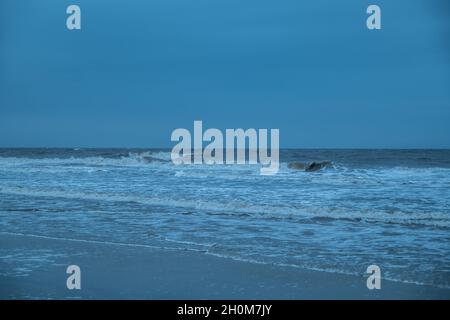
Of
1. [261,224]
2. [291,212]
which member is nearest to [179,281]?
[261,224]

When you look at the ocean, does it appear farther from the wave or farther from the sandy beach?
the sandy beach

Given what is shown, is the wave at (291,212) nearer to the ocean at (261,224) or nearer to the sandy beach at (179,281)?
the ocean at (261,224)

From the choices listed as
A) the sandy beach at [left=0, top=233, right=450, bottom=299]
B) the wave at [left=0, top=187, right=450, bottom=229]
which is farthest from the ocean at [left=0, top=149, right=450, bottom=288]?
the sandy beach at [left=0, top=233, right=450, bottom=299]

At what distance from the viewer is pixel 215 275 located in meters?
5.36

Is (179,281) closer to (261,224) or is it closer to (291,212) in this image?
(261,224)

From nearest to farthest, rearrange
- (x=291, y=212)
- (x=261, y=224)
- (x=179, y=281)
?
1. (x=179, y=281)
2. (x=261, y=224)
3. (x=291, y=212)

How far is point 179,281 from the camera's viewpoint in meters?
5.07

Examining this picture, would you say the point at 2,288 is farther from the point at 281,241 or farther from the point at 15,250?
the point at 281,241

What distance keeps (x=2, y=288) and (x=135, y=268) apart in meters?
1.52

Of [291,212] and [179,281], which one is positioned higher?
[179,281]

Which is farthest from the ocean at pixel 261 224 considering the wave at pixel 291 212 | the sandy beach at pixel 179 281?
the sandy beach at pixel 179 281

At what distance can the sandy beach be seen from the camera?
4598mm

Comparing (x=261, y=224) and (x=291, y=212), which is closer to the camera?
(x=261, y=224)
